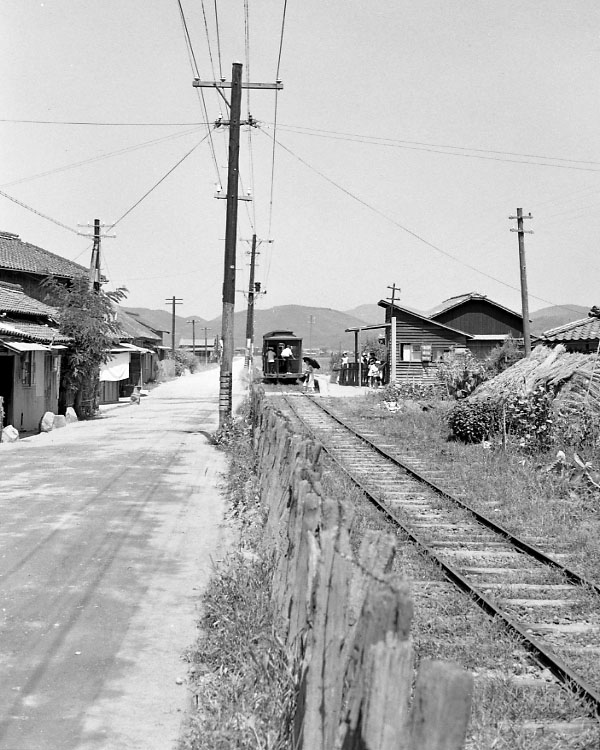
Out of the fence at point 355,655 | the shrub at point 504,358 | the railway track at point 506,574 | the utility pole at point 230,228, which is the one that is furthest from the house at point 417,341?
the fence at point 355,655

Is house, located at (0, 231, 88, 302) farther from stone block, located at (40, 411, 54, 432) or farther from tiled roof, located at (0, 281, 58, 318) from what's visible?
stone block, located at (40, 411, 54, 432)

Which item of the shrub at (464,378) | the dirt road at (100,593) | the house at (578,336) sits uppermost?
the house at (578,336)

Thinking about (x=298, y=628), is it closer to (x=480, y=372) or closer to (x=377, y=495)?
(x=377, y=495)

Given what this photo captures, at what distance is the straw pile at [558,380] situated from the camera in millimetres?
17359

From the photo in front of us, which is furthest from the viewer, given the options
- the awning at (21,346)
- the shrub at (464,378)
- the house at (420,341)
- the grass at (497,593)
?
the house at (420,341)

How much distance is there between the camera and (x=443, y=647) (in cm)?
601

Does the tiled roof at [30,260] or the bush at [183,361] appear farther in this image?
the bush at [183,361]

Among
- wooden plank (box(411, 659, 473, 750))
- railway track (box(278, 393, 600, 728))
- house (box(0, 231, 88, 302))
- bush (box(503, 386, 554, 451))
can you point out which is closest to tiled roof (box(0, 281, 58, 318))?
house (box(0, 231, 88, 302))

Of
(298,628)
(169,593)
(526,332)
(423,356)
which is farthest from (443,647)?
(423,356)

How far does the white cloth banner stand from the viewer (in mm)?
34344

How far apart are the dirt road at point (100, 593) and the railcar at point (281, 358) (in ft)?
101

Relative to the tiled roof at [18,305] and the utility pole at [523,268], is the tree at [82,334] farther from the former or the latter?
the utility pole at [523,268]

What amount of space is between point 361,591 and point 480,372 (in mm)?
24820

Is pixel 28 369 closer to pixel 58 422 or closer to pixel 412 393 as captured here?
pixel 58 422
